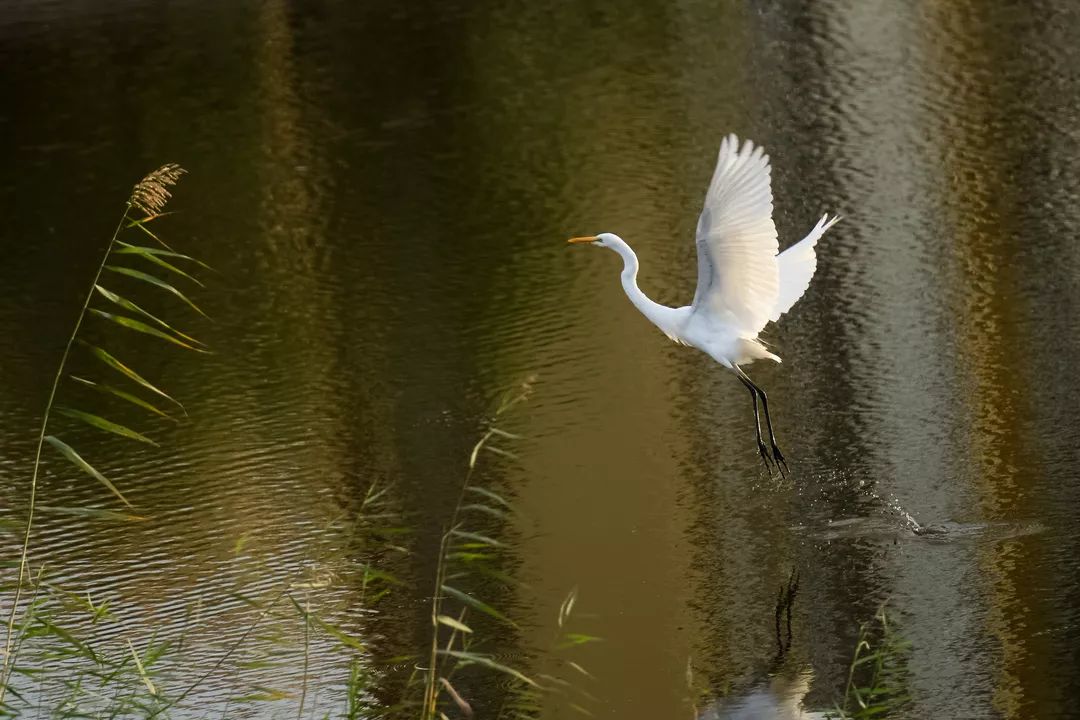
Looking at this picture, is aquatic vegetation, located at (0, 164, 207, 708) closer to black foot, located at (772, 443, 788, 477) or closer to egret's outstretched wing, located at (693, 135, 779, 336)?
egret's outstretched wing, located at (693, 135, 779, 336)

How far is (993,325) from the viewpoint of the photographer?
805 centimetres

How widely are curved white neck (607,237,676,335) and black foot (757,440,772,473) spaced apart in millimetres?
601

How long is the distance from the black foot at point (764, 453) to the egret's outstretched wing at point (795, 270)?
0.52m

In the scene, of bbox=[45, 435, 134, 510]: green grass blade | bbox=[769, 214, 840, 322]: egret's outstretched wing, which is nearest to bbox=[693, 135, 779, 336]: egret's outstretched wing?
bbox=[769, 214, 840, 322]: egret's outstretched wing

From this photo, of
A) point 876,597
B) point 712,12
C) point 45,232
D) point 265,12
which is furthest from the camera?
point 265,12

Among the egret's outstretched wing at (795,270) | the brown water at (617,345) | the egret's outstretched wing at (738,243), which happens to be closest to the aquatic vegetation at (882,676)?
the brown water at (617,345)

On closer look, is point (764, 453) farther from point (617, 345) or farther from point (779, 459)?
point (617, 345)

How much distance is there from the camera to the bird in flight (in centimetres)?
561

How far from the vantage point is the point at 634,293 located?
650 cm

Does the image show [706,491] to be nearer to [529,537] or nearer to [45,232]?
[529,537]

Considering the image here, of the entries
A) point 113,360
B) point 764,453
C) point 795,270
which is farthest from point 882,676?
point 113,360

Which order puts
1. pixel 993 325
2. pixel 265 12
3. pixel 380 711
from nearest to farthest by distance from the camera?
pixel 380 711 → pixel 993 325 → pixel 265 12

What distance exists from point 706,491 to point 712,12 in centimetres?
1251

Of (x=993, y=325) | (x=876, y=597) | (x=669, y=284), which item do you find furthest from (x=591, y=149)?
(x=876, y=597)
